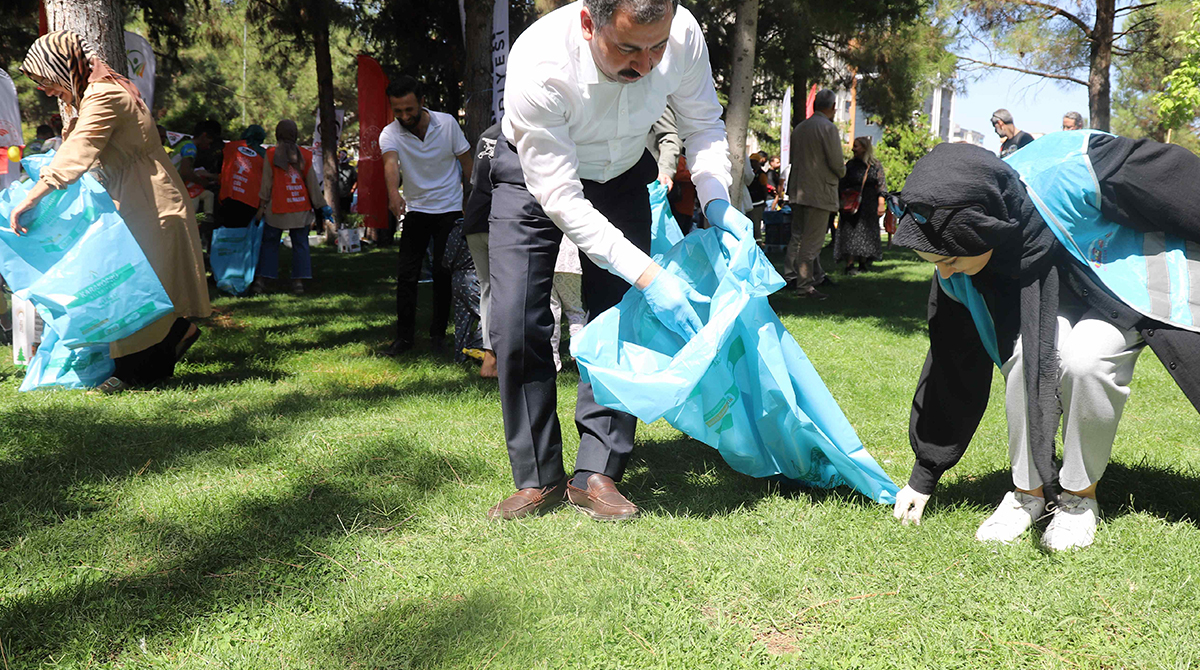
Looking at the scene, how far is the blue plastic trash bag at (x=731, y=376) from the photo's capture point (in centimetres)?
266

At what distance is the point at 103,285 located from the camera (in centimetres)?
429

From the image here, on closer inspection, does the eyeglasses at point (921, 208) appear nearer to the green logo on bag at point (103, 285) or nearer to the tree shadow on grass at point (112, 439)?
the tree shadow on grass at point (112, 439)

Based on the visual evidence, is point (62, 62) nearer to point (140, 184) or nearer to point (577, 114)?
point (140, 184)

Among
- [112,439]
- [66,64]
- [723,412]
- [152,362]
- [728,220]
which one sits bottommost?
[112,439]

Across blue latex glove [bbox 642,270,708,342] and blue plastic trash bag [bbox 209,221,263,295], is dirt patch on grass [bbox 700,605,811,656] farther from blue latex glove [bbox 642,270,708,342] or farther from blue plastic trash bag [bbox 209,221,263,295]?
blue plastic trash bag [bbox 209,221,263,295]

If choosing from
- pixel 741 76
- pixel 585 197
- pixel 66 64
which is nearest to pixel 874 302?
pixel 741 76

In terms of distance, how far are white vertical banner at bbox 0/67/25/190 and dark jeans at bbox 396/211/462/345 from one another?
144 inches

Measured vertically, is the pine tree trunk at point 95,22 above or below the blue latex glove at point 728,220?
above

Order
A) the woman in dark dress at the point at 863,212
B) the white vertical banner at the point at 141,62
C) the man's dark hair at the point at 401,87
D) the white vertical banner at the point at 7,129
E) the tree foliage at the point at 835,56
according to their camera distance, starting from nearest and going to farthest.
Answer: the man's dark hair at the point at 401,87 → the white vertical banner at the point at 7,129 → the white vertical banner at the point at 141,62 → the woman in dark dress at the point at 863,212 → the tree foliage at the point at 835,56

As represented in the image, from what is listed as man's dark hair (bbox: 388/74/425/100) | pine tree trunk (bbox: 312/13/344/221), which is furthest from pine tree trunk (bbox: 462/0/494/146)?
pine tree trunk (bbox: 312/13/344/221)

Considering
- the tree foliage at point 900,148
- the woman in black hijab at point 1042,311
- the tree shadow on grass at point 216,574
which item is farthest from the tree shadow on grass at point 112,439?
the tree foliage at point 900,148

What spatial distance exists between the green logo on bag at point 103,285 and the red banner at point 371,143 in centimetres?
213

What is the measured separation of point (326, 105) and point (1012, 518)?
13394 millimetres

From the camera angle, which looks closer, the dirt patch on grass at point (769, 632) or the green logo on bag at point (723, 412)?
the dirt patch on grass at point (769, 632)
